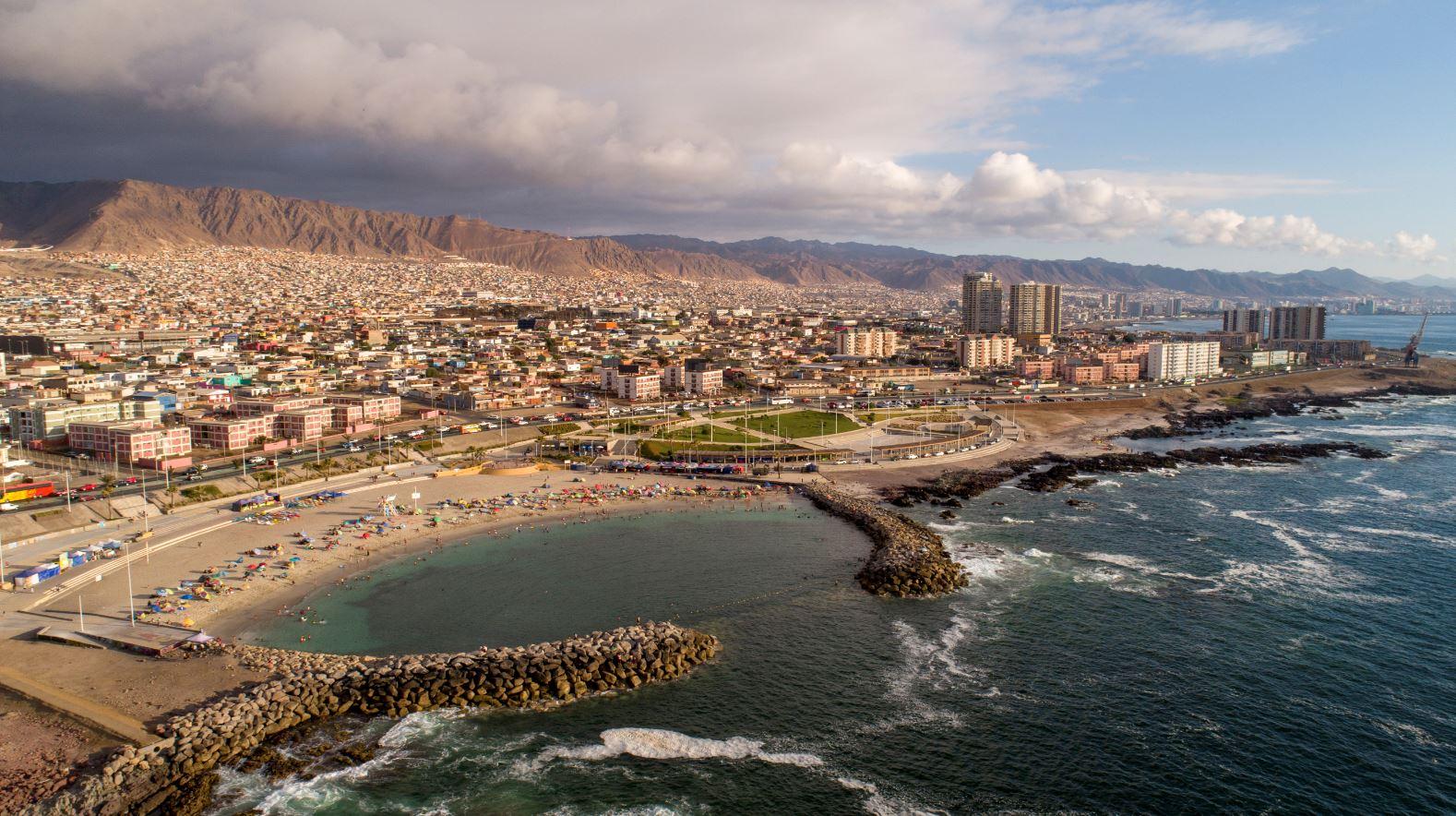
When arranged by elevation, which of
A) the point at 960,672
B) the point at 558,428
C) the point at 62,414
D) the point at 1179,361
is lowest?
the point at 960,672

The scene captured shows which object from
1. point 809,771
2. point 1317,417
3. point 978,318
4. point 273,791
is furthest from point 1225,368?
point 273,791

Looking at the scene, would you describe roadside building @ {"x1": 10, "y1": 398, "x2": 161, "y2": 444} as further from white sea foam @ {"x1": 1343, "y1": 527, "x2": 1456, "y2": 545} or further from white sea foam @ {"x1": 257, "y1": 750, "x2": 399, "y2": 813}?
white sea foam @ {"x1": 1343, "y1": 527, "x2": 1456, "y2": 545}

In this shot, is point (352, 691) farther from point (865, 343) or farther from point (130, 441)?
point (865, 343)

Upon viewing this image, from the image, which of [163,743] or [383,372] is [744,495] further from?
[383,372]

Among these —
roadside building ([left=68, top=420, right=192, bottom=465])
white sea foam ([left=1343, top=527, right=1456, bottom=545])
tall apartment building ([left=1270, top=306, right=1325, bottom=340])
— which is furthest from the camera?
tall apartment building ([left=1270, top=306, right=1325, bottom=340])

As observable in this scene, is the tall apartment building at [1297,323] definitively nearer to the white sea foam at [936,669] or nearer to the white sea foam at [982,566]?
the white sea foam at [982,566]

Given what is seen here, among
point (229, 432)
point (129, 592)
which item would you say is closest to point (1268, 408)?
point (229, 432)

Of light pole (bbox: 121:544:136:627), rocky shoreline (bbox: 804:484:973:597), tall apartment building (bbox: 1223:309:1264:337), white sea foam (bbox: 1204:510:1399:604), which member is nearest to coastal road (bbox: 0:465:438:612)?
light pole (bbox: 121:544:136:627)
